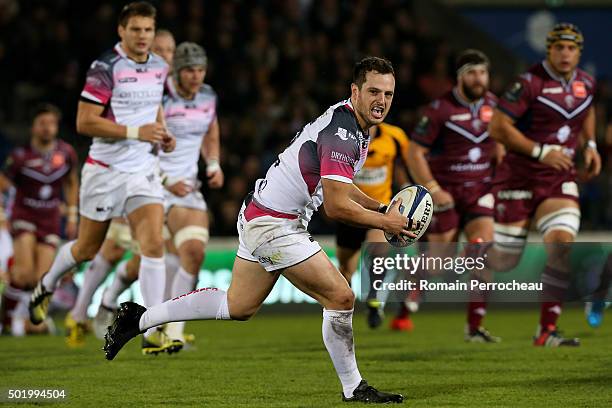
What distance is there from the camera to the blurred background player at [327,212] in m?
7.08

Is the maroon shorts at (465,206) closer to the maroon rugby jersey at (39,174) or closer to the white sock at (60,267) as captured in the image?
the white sock at (60,267)

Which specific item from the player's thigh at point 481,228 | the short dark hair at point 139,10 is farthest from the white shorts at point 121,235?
the player's thigh at point 481,228

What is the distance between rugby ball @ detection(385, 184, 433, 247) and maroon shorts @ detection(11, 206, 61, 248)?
754 cm

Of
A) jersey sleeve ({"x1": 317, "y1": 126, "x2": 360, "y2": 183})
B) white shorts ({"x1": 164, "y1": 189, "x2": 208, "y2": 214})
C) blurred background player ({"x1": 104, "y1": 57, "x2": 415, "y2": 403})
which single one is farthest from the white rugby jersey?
jersey sleeve ({"x1": 317, "y1": 126, "x2": 360, "y2": 183})

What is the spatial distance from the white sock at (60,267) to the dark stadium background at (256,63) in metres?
6.27

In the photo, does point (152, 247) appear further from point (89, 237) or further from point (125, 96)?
point (125, 96)

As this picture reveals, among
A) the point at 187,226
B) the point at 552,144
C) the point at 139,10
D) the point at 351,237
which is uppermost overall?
the point at 139,10

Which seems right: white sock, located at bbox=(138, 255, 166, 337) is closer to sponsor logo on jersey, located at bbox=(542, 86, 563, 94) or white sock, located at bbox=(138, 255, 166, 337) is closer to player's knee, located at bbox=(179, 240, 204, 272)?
player's knee, located at bbox=(179, 240, 204, 272)

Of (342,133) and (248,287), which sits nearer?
(342,133)

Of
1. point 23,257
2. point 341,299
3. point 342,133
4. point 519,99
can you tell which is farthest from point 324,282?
point 23,257

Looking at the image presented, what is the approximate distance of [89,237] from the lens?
10.1m

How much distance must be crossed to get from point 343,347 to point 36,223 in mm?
7537

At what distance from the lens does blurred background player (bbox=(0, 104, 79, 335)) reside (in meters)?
13.8

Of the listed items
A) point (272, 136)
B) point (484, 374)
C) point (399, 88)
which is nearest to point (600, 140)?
point (399, 88)
